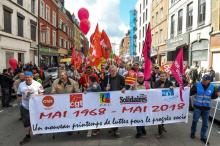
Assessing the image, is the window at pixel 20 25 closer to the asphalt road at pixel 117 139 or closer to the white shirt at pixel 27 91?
the asphalt road at pixel 117 139

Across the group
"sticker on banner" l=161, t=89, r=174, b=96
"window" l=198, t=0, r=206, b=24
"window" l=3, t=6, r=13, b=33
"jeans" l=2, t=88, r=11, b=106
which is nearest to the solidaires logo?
"sticker on banner" l=161, t=89, r=174, b=96

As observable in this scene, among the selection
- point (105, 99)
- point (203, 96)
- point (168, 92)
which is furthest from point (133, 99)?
point (203, 96)

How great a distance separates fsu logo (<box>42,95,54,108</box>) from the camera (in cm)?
661

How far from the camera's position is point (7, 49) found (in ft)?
74.0

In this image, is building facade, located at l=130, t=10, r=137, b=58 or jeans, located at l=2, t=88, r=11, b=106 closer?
jeans, located at l=2, t=88, r=11, b=106

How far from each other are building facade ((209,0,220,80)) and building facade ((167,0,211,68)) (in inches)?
32.4

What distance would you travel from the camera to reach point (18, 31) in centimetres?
2589

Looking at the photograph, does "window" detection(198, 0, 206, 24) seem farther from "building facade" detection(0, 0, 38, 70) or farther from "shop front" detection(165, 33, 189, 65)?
"building facade" detection(0, 0, 38, 70)

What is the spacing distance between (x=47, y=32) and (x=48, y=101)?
3385 centimetres

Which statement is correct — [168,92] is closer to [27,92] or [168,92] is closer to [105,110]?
[105,110]

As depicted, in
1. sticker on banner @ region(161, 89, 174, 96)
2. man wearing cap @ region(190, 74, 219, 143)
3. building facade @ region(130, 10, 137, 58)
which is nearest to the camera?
man wearing cap @ region(190, 74, 219, 143)

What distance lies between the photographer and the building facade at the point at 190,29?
22.0 meters

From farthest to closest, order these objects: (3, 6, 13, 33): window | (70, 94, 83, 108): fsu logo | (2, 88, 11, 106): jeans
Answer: (3, 6, 13, 33): window → (2, 88, 11, 106): jeans → (70, 94, 83, 108): fsu logo

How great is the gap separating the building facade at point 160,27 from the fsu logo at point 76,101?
29427mm
